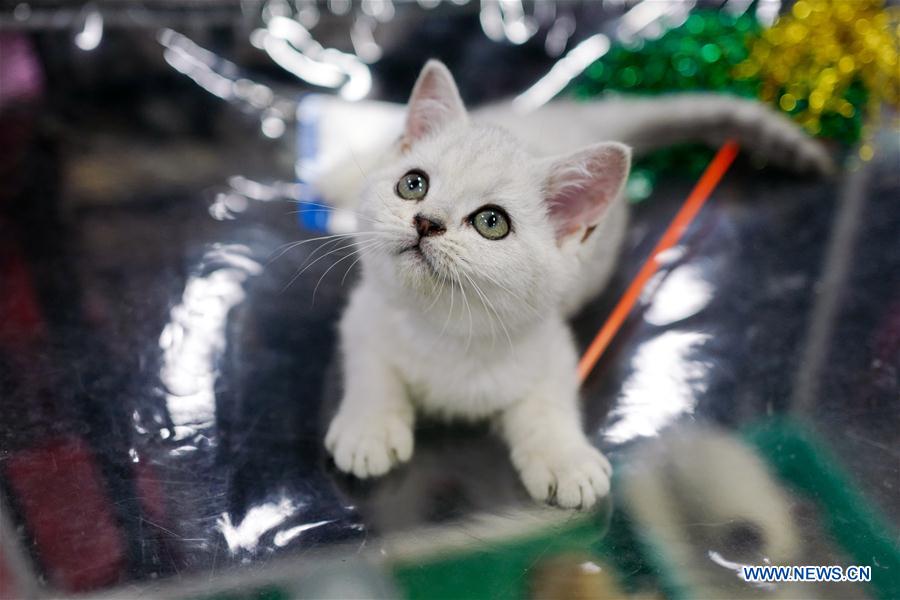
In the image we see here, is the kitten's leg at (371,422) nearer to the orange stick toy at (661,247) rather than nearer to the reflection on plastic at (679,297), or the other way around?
the orange stick toy at (661,247)

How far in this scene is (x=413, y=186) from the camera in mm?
1309

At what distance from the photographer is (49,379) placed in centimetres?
157

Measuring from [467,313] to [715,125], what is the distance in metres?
1.29

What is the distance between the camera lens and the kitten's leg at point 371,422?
55.0 inches

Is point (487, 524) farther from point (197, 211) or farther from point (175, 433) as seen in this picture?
point (197, 211)

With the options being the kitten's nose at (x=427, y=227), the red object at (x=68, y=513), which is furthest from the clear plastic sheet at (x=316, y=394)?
the kitten's nose at (x=427, y=227)

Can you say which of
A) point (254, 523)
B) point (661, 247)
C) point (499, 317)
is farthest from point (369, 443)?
point (661, 247)

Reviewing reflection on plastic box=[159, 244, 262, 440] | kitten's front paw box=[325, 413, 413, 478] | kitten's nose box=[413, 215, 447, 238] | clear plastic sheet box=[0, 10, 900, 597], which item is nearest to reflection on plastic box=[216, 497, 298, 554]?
clear plastic sheet box=[0, 10, 900, 597]

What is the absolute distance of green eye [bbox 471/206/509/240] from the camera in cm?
125

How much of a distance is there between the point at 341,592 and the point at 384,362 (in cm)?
45

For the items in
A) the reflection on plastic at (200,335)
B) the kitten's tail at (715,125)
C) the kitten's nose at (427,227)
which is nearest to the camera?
the kitten's nose at (427,227)

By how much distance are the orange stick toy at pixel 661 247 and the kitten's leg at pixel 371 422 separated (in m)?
0.42

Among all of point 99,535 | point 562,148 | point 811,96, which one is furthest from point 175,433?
point 811,96

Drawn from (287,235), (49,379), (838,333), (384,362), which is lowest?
(838,333)
